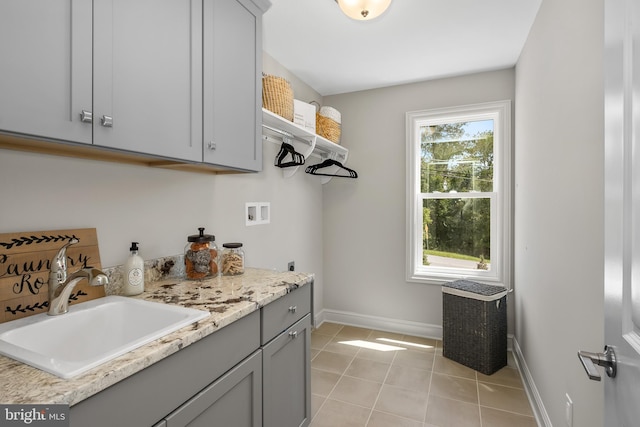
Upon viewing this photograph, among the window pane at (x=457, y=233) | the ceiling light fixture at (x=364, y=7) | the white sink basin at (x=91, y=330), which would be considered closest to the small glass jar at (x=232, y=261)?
the white sink basin at (x=91, y=330)

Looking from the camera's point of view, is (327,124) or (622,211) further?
(327,124)

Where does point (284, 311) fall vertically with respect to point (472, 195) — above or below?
below

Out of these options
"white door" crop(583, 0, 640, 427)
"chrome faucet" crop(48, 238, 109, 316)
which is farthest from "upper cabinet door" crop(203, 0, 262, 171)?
"white door" crop(583, 0, 640, 427)

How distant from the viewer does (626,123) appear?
0.67 m

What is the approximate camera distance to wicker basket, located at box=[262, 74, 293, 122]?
6.66ft

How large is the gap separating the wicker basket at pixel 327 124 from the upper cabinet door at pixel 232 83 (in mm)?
1099

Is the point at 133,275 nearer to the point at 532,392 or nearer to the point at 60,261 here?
the point at 60,261

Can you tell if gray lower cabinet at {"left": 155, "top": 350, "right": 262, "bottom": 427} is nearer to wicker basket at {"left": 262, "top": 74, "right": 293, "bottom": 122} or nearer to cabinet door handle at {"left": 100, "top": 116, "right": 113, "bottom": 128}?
cabinet door handle at {"left": 100, "top": 116, "right": 113, "bottom": 128}

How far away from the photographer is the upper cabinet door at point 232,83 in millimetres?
1425

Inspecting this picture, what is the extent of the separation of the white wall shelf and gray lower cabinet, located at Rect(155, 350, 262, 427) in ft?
4.65

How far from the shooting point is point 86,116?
3.11 feet

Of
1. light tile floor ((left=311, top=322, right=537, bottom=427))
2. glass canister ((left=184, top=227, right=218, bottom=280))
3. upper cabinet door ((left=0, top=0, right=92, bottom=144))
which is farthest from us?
light tile floor ((left=311, top=322, right=537, bottom=427))

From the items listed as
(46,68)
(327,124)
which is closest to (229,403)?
(46,68)

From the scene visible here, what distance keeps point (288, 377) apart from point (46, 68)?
4.91ft
